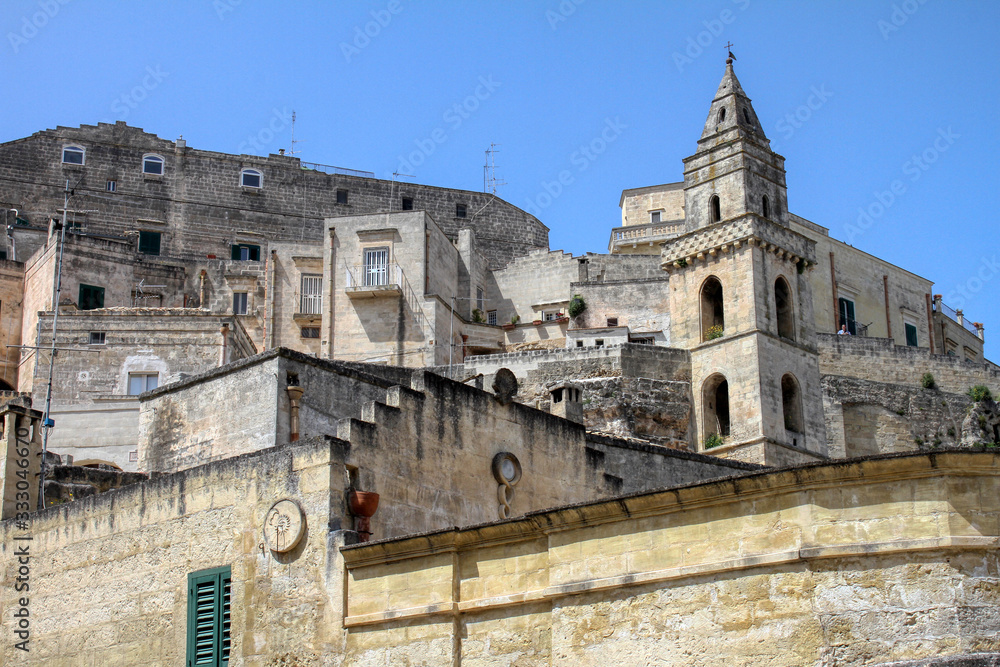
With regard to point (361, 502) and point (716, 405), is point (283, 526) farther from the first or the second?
point (716, 405)

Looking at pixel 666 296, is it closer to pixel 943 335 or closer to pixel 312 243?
pixel 312 243

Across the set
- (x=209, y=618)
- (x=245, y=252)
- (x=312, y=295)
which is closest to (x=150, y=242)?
(x=245, y=252)

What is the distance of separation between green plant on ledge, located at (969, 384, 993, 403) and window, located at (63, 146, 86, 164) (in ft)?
126

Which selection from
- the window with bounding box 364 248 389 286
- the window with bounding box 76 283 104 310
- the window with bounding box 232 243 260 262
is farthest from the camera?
the window with bounding box 232 243 260 262

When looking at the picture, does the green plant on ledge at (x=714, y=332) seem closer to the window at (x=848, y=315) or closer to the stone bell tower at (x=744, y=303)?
the stone bell tower at (x=744, y=303)

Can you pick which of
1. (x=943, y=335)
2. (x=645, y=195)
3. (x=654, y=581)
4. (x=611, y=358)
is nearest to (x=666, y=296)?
(x=611, y=358)

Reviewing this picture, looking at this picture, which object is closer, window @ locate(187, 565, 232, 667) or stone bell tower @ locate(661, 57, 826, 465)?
window @ locate(187, 565, 232, 667)

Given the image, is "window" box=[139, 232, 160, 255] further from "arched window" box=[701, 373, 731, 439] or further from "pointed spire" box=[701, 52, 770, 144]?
"arched window" box=[701, 373, 731, 439]

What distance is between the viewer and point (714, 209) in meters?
43.5

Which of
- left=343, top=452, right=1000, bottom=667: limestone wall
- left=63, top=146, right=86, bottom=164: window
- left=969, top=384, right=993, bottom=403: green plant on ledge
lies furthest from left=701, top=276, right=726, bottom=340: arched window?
left=63, top=146, right=86, bottom=164: window

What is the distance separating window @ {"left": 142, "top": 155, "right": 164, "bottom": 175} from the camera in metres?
58.9

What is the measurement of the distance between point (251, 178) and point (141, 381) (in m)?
22.4

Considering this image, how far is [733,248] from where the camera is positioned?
41938mm

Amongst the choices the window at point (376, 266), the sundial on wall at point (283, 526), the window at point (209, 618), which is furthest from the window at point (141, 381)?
the sundial on wall at point (283, 526)
